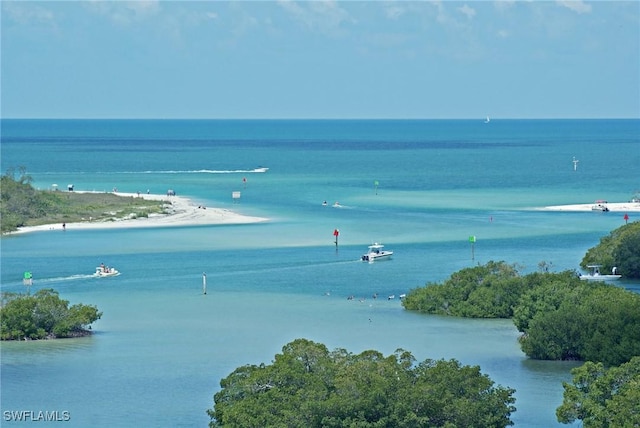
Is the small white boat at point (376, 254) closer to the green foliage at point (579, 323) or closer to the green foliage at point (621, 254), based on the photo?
the green foliage at point (621, 254)

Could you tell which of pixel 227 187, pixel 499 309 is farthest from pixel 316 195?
pixel 499 309

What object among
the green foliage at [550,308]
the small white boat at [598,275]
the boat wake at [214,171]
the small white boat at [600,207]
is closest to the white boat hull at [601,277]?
the small white boat at [598,275]

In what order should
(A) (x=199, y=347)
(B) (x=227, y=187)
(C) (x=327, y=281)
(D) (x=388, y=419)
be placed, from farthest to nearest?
(B) (x=227, y=187), (C) (x=327, y=281), (A) (x=199, y=347), (D) (x=388, y=419)

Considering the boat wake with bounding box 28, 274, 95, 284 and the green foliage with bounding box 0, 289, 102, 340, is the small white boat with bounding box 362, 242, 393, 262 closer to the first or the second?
the boat wake with bounding box 28, 274, 95, 284

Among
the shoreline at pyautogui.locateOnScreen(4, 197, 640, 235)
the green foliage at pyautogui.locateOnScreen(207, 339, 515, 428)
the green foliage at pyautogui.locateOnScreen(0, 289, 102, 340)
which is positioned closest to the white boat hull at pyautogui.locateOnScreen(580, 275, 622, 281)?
the green foliage at pyautogui.locateOnScreen(0, 289, 102, 340)

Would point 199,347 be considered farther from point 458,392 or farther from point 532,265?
point 532,265

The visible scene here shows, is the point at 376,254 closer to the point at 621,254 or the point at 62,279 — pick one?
the point at 621,254
